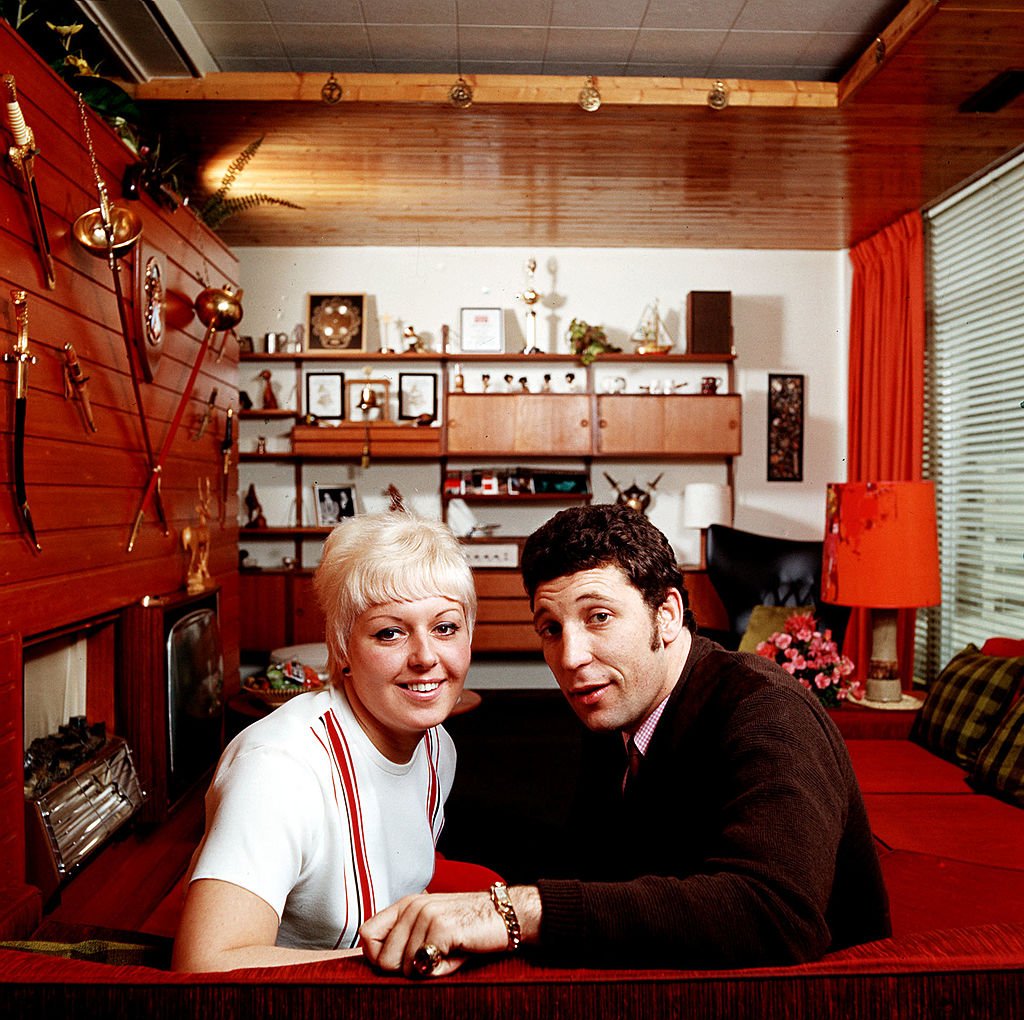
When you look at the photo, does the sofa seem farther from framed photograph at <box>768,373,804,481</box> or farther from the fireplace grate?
framed photograph at <box>768,373,804,481</box>

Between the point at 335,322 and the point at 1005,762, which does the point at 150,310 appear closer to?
the point at 335,322

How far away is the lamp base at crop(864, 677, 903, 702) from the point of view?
10.8 feet

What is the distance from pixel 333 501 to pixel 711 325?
2689mm

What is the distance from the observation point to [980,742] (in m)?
→ 2.74

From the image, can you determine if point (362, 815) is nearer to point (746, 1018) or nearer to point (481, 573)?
point (746, 1018)

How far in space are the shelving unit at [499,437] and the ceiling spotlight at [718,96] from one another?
206cm

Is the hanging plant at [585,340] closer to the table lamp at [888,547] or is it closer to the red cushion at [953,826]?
the table lamp at [888,547]

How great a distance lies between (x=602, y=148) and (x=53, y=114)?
2.42 metres

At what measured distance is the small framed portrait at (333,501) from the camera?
5.86 m

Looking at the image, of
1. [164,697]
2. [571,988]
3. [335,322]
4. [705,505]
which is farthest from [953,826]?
[335,322]

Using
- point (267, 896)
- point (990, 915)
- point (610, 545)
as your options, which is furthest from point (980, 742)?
point (267, 896)

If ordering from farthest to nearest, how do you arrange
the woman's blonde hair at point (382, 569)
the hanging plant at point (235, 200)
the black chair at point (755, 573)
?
the black chair at point (755, 573)
the hanging plant at point (235, 200)
the woman's blonde hair at point (382, 569)

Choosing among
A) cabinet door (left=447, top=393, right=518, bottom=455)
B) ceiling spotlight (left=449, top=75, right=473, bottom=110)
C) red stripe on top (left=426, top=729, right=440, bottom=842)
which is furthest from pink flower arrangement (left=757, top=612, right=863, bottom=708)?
cabinet door (left=447, top=393, right=518, bottom=455)

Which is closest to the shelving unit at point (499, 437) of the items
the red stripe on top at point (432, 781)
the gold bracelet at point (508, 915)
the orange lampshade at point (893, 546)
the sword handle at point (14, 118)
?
the orange lampshade at point (893, 546)
